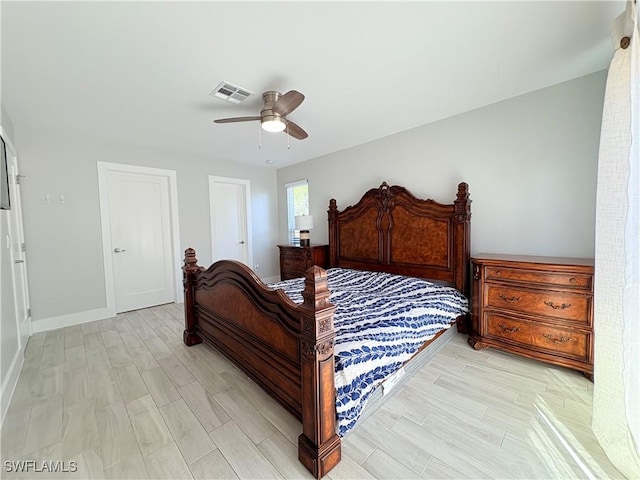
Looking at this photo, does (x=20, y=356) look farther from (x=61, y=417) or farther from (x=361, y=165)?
(x=361, y=165)

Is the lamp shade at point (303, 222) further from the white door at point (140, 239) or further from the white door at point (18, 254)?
the white door at point (18, 254)

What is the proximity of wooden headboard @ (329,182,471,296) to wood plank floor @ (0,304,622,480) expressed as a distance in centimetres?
98

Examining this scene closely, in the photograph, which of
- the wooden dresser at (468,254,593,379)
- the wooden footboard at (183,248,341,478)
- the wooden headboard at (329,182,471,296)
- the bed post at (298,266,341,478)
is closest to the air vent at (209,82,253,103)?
the wooden footboard at (183,248,341,478)

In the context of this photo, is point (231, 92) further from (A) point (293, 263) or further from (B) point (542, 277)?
(B) point (542, 277)

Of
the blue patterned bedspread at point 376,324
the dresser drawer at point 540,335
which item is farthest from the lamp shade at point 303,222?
the dresser drawer at point 540,335

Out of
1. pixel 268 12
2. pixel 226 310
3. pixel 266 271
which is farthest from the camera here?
pixel 266 271

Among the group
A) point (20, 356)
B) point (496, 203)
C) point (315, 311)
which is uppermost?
point (496, 203)

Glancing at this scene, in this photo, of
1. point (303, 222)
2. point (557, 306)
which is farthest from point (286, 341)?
point (303, 222)

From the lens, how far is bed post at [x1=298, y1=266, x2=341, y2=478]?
1254 mm

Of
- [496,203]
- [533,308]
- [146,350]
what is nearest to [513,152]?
[496,203]

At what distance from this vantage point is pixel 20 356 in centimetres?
234

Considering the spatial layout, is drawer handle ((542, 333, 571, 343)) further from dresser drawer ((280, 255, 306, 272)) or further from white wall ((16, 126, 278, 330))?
white wall ((16, 126, 278, 330))

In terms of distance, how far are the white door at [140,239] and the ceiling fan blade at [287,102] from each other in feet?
9.33

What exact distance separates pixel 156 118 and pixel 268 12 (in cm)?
199
